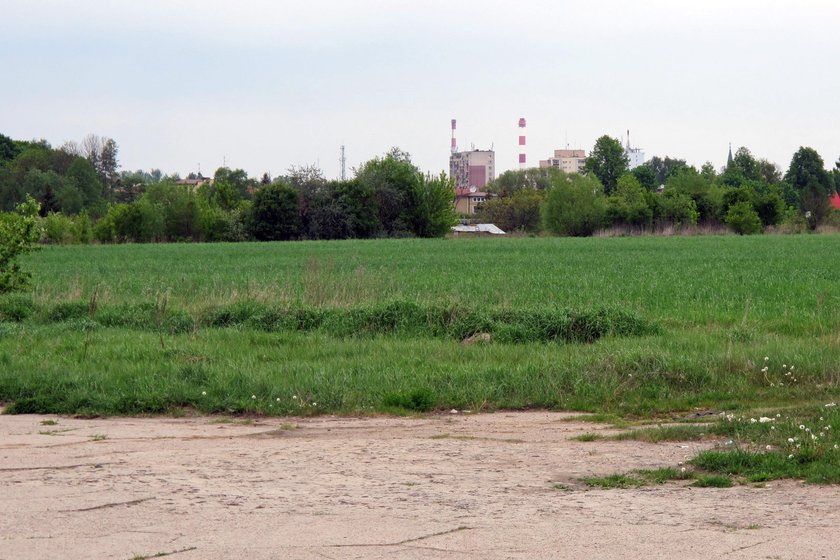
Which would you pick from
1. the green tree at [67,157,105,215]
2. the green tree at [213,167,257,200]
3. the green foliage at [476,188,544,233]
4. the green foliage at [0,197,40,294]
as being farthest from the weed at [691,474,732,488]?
the green tree at [213,167,257,200]

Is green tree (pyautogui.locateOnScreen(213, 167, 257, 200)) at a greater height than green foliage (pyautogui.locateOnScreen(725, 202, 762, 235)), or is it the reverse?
green tree (pyautogui.locateOnScreen(213, 167, 257, 200))

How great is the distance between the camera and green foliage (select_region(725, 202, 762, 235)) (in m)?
106

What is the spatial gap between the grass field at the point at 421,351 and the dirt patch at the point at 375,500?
164cm

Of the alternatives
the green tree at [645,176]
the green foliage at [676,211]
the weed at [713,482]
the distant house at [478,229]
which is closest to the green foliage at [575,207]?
the green foliage at [676,211]

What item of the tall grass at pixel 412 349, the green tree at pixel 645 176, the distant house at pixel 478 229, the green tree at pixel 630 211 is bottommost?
the tall grass at pixel 412 349

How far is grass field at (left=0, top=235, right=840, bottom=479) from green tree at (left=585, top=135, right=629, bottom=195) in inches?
5787

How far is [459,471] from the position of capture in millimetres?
8477

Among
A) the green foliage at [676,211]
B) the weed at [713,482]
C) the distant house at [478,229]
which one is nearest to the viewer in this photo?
the weed at [713,482]

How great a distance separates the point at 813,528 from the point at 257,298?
16.0m

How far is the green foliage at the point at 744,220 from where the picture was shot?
105875mm

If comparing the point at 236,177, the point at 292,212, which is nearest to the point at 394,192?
the point at 292,212

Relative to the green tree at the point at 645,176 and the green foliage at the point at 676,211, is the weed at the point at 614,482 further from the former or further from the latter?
the green tree at the point at 645,176

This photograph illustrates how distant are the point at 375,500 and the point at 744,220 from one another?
10512cm

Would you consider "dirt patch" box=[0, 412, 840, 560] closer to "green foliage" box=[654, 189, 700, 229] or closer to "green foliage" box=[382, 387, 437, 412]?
"green foliage" box=[382, 387, 437, 412]
